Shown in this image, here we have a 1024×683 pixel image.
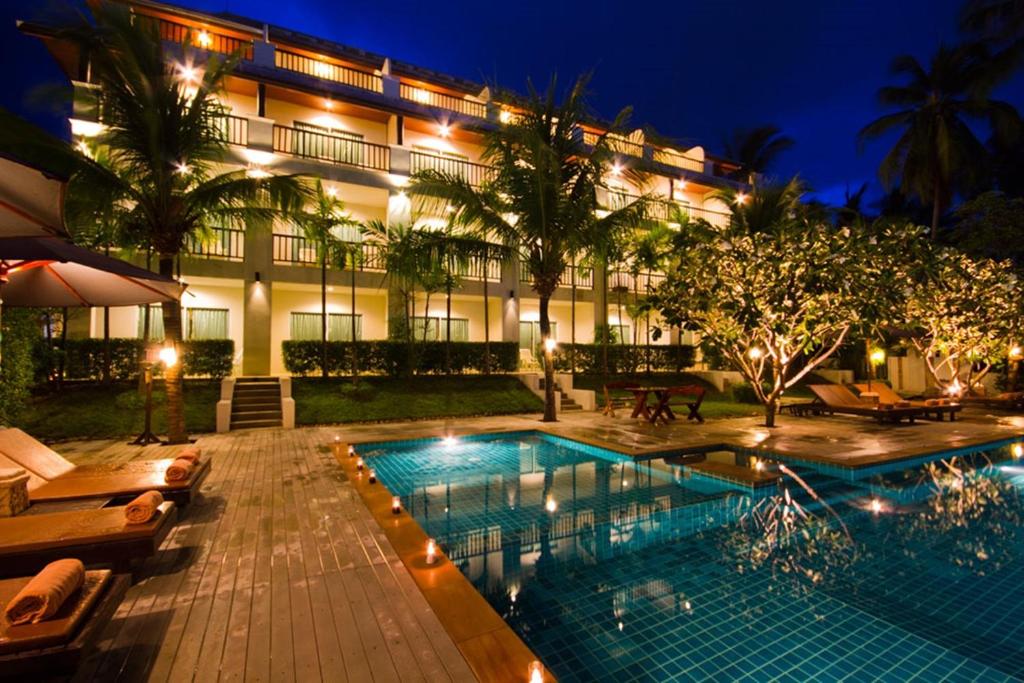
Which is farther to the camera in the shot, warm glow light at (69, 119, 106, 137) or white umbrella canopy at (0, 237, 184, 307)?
warm glow light at (69, 119, 106, 137)

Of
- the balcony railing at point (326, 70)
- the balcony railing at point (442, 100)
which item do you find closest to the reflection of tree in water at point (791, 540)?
the balcony railing at point (442, 100)

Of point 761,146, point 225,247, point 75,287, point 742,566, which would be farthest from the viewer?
point 761,146

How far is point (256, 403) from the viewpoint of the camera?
1296cm

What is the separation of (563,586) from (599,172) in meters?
10.3

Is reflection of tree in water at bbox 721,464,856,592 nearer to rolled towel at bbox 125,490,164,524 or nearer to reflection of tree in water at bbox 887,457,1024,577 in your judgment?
reflection of tree in water at bbox 887,457,1024,577

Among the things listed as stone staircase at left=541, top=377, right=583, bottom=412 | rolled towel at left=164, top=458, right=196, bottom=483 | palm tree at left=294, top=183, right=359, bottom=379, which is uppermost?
palm tree at left=294, top=183, right=359, bottom=379

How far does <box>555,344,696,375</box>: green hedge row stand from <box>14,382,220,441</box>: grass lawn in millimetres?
11766

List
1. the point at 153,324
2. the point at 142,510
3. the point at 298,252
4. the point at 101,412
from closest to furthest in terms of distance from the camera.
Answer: the point at 142,510
the point at 101,412
the point at 153,324
the point at 298,252

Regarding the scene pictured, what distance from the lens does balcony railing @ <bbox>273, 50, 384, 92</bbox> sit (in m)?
18.9

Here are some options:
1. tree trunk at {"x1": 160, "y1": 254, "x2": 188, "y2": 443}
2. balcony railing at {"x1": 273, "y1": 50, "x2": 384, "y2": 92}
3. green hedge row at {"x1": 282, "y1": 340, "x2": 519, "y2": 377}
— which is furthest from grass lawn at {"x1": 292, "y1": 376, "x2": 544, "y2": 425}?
balcony railing at {"x1": 273, "y1": 50, "x2": 384, "y2": 92}

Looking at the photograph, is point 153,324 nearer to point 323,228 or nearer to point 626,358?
point 323,228

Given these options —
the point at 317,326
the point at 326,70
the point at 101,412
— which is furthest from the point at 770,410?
the point at 326,70

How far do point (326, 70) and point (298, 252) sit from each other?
27.0 feet

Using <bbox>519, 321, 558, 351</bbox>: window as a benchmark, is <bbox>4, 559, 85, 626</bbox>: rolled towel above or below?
below
